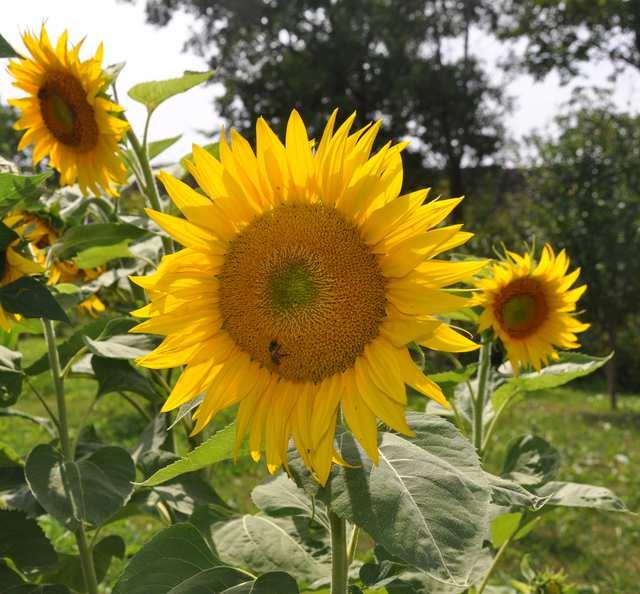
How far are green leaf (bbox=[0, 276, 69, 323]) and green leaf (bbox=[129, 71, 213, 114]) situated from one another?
50 cm

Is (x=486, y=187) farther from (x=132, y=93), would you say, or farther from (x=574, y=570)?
(x=132, y=93)

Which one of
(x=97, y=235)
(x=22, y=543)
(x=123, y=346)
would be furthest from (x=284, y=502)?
→ (x=97, y=235)

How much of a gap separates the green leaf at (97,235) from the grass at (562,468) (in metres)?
0.35

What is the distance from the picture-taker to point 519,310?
1.75 metres

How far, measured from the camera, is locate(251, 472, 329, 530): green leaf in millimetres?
1229

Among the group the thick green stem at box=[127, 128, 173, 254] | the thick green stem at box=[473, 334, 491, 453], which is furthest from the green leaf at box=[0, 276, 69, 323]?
the thick green stem at box=[473, 334, 491, 453]

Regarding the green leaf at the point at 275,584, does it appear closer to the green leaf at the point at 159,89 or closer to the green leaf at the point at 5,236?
the green leaf at the point at 5,236

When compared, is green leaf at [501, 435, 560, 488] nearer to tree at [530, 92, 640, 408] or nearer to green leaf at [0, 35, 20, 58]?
green leaf at [0, 35, 20, 58]

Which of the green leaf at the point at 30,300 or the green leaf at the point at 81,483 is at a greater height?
the green leaf at the point at 30,300

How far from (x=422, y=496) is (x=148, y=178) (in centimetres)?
95

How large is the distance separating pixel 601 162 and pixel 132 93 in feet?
35.1

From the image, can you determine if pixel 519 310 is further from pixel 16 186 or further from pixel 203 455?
pixel 16 186

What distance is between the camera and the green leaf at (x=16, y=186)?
3.48ft

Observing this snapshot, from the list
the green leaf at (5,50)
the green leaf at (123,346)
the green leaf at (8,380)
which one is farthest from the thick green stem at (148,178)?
the green leaf at (5,50)
